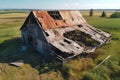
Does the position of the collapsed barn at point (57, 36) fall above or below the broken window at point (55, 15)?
below

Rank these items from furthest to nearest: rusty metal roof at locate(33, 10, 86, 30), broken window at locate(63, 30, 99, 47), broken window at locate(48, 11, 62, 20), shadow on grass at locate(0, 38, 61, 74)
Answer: broken window at locate(48, 11, 62, 20), broken window at locate(63, 30, 99, 47), rusty metal roof at locate(33, 10, 86, 30), shadow on grass at locate(0, 38, 61, 74)

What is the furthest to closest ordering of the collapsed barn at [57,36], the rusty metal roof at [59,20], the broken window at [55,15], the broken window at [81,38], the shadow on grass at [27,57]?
the broken window at [55,15] < the broken window at [81,38] < the rusty metal roof at [59,20] < the collapsed barn at [57,36] < the shadow on grass at [27,57]

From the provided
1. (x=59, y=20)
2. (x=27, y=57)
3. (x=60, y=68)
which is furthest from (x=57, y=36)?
(x=60, y=68)

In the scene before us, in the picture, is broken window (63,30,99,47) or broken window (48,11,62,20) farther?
broken window (48,11,62,20)

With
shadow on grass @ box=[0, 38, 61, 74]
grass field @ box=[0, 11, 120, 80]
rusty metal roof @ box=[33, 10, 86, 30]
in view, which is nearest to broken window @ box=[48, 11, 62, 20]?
rusty metal roof @ box=[33, 10, 86, 30]

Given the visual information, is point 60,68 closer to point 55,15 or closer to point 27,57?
point 27,57

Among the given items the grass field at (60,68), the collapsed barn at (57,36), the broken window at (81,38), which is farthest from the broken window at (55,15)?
the grass field at (60,68)

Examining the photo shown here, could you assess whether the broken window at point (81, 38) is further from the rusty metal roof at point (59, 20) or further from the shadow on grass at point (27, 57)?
the shadow on grass at point (27, 57)

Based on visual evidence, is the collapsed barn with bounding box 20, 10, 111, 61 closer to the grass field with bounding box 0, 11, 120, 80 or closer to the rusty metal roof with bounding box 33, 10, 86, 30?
the rusty metal roof with bounding box 33, 10, 86, 30
